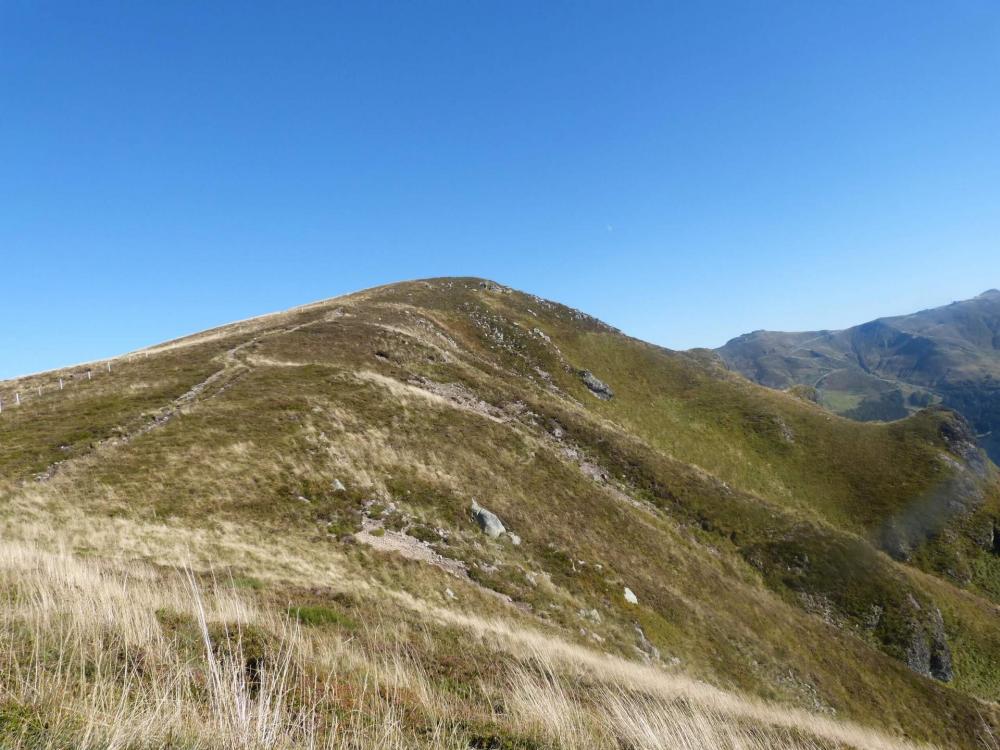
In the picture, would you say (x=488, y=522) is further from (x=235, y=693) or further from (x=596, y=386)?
(x=596, y=386)

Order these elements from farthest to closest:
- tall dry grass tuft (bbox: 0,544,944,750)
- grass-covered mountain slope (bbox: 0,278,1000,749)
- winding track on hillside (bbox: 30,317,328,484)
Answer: winding track on hillside (bbox: 30,317,328,484), grass-covered mountain slope (bbox: 0,278,1000,749), tall dry grass tuft (bbox: 0,544,944,750)

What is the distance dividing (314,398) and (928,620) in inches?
2337

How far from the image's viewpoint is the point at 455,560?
25.3 m

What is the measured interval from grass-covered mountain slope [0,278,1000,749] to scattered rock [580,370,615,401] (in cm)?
50

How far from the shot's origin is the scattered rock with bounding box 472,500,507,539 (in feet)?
97.5

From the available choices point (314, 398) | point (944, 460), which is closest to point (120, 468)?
point (314, 398)

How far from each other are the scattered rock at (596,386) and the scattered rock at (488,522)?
50.2 m

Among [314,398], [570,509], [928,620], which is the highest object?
[314,398]

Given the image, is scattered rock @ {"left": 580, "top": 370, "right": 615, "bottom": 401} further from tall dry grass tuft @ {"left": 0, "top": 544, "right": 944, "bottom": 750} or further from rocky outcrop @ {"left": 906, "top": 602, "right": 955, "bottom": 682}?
tall dry grass tuft @ {"left": 0, "top": 544, "right": 944, "bottom": 750}

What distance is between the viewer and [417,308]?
84.2 m

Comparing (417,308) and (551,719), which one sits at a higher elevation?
(417,308)

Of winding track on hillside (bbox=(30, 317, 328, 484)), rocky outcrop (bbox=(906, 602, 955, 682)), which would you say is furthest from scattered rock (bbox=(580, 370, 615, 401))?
winding track on hillside (bbox=(30, 317, 328, 484))

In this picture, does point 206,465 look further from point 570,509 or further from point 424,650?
point 570,509

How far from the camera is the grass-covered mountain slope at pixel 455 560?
6.62m
